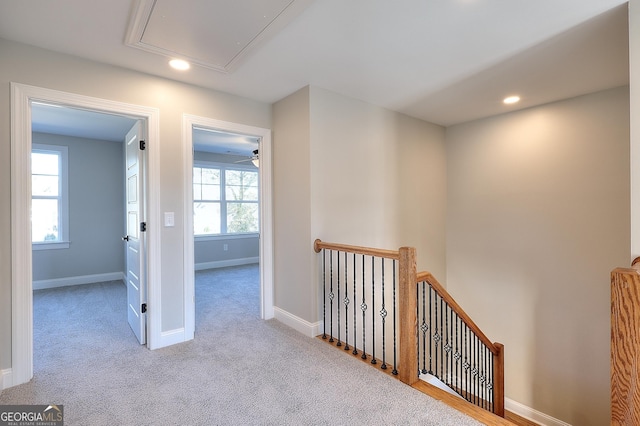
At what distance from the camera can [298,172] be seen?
3.05 m

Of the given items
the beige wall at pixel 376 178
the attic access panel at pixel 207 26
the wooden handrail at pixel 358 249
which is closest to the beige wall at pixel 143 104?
the attic access panel at pixel 207 26

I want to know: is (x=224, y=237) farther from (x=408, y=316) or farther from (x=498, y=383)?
(x=498, y=383)

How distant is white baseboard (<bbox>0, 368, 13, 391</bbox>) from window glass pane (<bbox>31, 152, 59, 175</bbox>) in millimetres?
3938

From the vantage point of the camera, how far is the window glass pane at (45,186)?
15.6ft

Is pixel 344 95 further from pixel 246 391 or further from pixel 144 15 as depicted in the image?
pixel 246 391

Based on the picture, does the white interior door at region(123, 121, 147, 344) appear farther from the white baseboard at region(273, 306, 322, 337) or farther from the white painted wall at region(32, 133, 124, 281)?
the white painted wall at region(32, 133, 124, 281)

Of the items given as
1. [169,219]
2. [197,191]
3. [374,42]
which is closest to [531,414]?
[374,42]

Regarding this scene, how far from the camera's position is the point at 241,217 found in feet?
22.8

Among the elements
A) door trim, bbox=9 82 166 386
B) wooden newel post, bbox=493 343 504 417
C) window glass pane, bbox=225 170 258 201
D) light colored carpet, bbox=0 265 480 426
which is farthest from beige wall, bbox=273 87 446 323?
window glass pane, bbox=225 170 258 201

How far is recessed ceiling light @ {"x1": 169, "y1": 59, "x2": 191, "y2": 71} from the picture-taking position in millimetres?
2426

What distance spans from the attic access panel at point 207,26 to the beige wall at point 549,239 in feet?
10.9

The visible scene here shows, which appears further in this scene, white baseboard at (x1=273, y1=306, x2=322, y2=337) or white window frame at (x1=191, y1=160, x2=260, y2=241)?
white window frame at (x1=191, y1=160, x2=260, y2=241)

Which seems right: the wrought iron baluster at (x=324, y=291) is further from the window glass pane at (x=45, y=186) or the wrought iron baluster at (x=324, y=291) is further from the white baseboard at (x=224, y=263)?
the window glass pane at (x=45, y=186)

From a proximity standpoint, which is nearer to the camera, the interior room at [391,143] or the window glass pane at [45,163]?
the interior room at [391,143]
